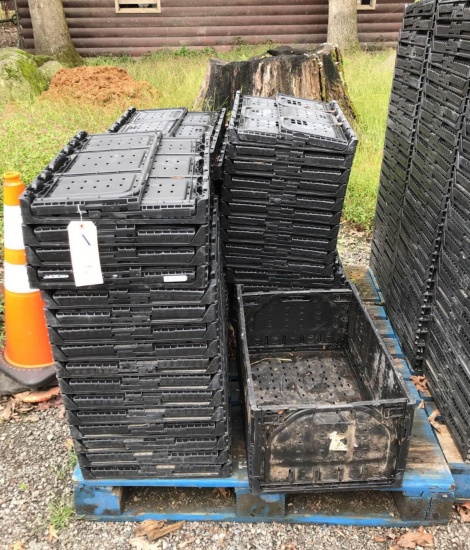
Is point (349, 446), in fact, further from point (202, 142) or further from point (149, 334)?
point (202, 142)

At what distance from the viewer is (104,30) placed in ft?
49.0

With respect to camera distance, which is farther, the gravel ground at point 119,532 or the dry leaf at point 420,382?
the dry leaf at point 420,382

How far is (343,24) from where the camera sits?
1409 centimetres

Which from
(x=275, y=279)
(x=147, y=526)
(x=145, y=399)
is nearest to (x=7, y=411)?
(x=147, y=526)

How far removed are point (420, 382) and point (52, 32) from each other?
46.1ft

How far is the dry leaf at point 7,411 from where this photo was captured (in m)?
3.50

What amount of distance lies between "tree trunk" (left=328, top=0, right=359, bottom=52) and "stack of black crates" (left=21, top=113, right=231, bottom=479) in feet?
42.9

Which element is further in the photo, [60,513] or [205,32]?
[205,32]

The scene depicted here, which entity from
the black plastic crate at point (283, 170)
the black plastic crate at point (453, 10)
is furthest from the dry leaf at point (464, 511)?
the black plastic crate at point (453, 10)

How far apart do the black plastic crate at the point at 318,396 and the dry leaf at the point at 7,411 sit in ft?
5.44

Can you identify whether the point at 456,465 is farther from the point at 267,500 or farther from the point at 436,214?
the point at 436,214

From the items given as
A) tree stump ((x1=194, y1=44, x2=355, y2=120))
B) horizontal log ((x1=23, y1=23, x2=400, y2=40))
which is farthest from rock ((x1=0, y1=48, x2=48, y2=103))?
horizontal log ((x1=23, y1=23, x2=400, y2=40))

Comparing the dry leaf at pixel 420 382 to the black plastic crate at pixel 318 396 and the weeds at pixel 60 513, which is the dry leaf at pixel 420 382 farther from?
the weeds at pixel 60 513

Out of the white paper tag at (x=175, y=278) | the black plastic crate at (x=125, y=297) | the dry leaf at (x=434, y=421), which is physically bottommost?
the dry leaf at (x=434, y=421)
